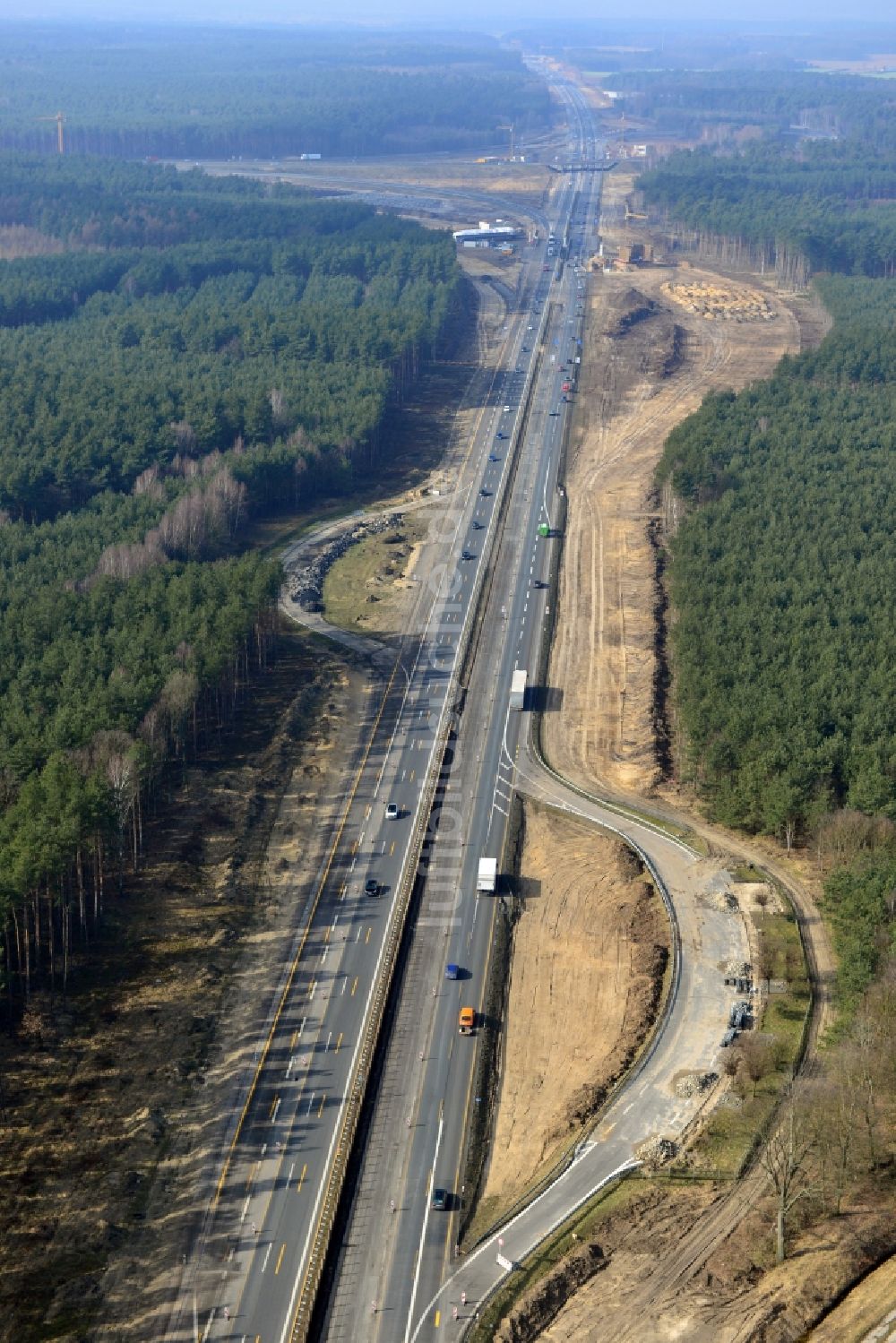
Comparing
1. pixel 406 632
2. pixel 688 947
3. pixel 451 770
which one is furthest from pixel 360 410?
pixel 688 947

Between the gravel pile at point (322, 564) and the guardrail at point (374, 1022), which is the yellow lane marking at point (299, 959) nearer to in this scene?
the guardrail at point (374, 1022)

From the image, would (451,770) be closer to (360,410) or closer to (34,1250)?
(34,1250)

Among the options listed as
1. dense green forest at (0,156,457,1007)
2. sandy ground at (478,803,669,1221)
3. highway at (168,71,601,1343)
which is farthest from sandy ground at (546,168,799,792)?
dense green forest at (0,156,457,1007)

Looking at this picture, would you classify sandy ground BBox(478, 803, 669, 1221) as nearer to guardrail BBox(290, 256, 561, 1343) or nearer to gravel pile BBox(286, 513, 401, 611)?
guardrail BBox(290, 256, 561, 1343)

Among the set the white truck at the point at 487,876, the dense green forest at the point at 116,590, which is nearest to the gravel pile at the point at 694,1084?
the white truck at the point at 487,876

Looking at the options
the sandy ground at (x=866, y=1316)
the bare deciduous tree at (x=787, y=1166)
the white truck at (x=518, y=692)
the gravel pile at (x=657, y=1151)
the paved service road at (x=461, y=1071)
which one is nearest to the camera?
the sandy ground at (x=866, y=1316)

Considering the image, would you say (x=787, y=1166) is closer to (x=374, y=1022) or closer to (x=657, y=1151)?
(x=657, y=1151)

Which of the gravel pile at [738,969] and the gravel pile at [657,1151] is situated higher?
the gravel pile at [738,969]
